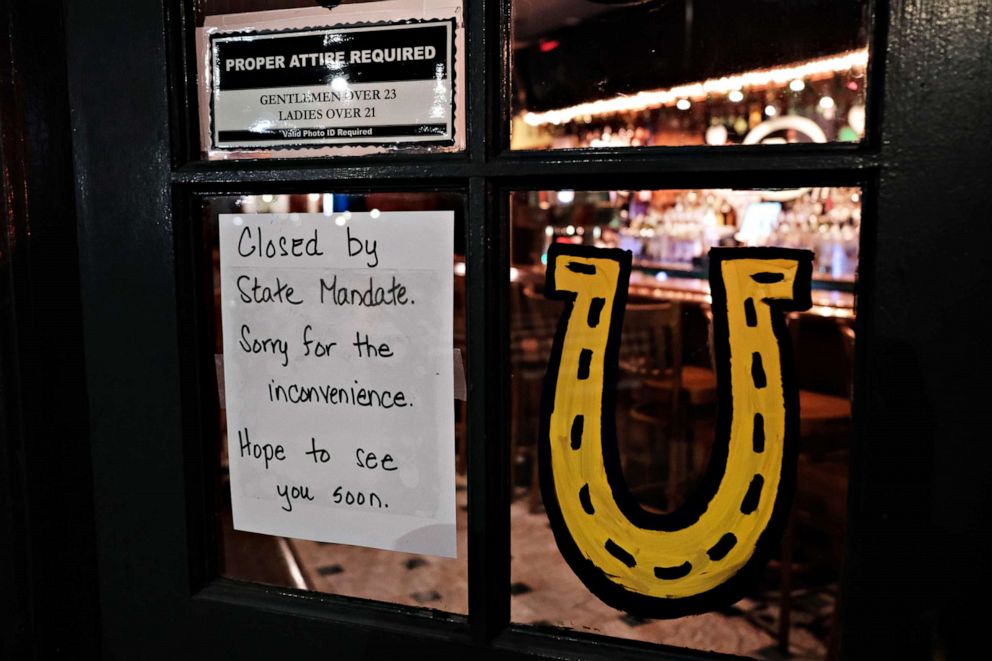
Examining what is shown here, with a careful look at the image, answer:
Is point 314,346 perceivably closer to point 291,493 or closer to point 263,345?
point 263,345

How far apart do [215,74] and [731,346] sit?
78 centimetres

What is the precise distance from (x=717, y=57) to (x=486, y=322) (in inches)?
17.5

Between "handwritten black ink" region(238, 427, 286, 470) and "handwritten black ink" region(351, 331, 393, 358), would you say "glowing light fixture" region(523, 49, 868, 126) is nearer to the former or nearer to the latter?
"handwritten black ink" region(351, 331, 393, 358)

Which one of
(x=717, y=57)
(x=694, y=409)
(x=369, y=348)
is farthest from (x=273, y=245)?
(x=694, y=409)

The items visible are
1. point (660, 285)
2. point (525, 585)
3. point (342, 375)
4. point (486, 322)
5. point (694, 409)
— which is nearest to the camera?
point (486, 322)

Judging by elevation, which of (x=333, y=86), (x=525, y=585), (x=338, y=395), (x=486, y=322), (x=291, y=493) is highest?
(x=333, y=86)

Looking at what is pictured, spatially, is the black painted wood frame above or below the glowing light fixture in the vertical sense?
below

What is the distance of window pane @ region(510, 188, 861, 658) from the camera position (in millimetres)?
1275

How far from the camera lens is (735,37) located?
950mm

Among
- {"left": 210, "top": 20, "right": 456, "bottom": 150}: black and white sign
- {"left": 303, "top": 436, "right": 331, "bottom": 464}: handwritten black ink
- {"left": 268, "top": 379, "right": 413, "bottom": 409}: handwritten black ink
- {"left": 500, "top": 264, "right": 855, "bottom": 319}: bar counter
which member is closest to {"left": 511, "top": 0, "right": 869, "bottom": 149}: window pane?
{"left": 210, "top": 20, "right": 456, "bottom": 150}: black and white sign

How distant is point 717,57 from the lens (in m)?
0.99

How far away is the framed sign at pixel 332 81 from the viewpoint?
0.97 m

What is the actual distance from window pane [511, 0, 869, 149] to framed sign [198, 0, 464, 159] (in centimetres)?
10

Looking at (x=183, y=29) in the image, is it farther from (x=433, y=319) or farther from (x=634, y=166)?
(x=634, y=166)
